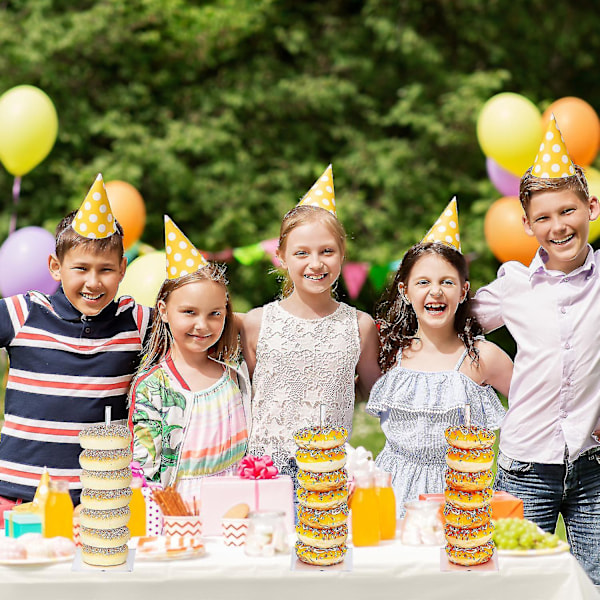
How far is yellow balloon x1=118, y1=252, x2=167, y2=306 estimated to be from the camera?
17.3 feet

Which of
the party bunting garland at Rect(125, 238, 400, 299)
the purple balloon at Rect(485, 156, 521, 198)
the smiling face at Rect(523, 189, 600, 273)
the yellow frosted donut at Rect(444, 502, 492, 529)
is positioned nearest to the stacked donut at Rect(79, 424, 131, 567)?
the yellow frosted donut at Rect(444, 502, 492, 529)

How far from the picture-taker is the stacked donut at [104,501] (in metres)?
2.40

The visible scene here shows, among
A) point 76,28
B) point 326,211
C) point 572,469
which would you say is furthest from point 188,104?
point 572,469

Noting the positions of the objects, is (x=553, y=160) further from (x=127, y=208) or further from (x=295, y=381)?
(x=127, y=208)

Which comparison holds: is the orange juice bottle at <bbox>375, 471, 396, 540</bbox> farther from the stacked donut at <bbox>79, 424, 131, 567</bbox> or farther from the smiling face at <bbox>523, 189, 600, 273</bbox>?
the smiling face at <bbox>523, 189, 600, 273</bbox>

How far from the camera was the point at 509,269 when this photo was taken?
3244 mm

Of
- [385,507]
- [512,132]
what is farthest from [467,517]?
[512,132]

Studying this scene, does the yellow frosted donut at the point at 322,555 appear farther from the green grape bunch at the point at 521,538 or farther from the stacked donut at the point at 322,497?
the green grape bunch at the point at 521,538

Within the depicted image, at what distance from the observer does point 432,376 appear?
312cm

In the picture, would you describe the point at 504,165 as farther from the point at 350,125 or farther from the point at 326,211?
the point at 350,125

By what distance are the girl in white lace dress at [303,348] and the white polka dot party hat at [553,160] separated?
78 cm

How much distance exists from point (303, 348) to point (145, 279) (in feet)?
7.81

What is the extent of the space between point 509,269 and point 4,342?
6.30 feet

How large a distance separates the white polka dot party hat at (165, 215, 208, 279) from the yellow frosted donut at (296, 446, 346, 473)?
86cm
